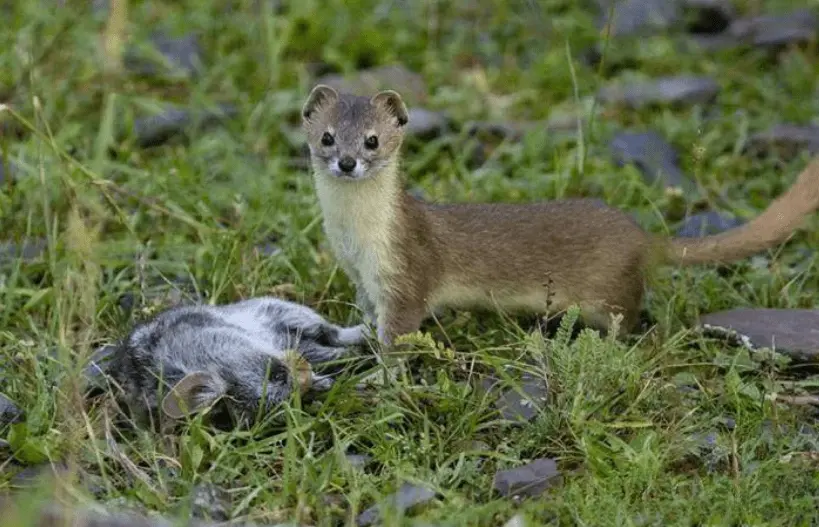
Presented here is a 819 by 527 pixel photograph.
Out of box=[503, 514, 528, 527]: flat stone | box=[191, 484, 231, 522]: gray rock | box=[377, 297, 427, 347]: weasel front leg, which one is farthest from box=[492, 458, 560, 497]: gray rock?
box=[377, 297, 427, 347]: weasel front leg

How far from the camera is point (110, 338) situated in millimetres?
6207

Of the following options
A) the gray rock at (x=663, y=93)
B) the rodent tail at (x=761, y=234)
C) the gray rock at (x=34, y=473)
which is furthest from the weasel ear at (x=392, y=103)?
the gray rock at (x=663, y=93)

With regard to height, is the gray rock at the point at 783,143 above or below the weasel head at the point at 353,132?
below

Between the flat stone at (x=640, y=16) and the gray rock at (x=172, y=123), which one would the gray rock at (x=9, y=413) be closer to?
the gray rock at (x=172, y=123)

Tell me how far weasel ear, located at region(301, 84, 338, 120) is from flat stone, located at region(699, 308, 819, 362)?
71.6 inches

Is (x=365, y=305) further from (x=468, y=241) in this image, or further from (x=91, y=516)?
(x=91, y=516)

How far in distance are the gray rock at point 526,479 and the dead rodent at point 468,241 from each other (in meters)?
1.14

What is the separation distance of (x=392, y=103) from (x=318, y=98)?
33 cm

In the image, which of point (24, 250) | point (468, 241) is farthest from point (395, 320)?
point (24, 250)

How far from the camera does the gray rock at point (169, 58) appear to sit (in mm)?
9172

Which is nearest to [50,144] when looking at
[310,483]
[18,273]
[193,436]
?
[18,273]

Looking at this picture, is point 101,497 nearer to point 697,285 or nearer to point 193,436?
point 193,436

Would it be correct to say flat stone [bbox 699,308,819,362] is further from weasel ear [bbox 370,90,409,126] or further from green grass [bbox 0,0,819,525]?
weasel ear [bbox 370,90,409,126]

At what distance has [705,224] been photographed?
24.0 feet
